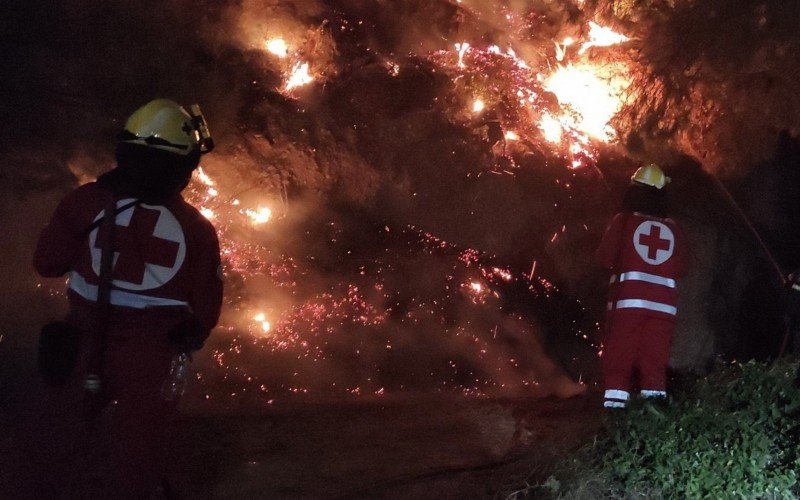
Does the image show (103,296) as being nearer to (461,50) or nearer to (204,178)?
(204,178)

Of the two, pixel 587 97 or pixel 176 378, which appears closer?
pixel 176 378

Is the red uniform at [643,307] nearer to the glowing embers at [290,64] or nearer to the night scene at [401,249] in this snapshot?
the night scene at [401,249]

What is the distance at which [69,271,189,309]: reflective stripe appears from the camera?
323 cm

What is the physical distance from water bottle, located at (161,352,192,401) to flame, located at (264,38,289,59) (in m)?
4.99

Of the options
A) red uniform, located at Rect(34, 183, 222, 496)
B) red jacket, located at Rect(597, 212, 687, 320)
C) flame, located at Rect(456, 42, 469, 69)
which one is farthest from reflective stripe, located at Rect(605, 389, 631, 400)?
flame, located at Rect(456, 42, 469, 69)

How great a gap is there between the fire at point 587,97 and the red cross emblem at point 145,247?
5.95 meters

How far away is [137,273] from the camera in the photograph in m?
3.23

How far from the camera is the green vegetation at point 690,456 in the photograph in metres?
4.02

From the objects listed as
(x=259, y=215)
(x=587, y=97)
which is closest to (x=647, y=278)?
(x=587, y=97)

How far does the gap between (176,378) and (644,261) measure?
3.98 meters

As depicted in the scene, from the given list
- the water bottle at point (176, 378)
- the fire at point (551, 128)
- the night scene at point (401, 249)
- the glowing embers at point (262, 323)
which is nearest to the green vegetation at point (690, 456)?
the night scene at point (401, 249)

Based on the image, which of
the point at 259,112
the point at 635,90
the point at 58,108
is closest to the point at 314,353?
the point at 259,112

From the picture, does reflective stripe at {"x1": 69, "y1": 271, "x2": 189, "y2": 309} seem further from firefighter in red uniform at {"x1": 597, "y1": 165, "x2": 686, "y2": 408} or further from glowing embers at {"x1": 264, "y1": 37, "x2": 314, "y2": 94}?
glowing embers at {"x1": 264, "y1": 37, "x2": 314, "y2": 94}

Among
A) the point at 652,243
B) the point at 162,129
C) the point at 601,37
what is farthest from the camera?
the point at 601,37
